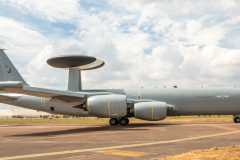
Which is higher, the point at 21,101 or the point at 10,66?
the point at 10,66

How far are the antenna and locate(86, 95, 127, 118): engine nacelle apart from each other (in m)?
6.80

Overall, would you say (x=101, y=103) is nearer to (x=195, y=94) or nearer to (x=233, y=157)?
(x=195, y=94)

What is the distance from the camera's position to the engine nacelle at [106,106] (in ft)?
74.4

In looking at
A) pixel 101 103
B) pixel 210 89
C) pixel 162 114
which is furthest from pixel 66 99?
pixel 210 89

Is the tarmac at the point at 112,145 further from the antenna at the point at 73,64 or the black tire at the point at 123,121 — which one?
the antenna at the point at 73,64

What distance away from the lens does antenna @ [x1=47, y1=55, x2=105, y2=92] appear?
27.4m

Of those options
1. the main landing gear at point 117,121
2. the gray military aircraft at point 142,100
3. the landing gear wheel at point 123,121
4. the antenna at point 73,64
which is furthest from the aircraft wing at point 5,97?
the landing gear wheel at point 123,121

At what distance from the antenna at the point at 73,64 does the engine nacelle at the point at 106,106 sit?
680cm

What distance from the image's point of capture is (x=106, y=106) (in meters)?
22.7

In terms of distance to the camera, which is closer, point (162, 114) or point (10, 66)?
point (162, 114)

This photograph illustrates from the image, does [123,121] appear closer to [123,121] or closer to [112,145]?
[123,121]

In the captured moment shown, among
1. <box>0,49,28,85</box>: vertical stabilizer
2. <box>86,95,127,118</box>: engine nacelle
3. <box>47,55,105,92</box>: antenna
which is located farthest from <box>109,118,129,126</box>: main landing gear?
<box>0,49,28,85</box>: vertical stabilizer

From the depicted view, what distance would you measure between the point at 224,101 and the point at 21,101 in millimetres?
25794

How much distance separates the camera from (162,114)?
2438 cm
